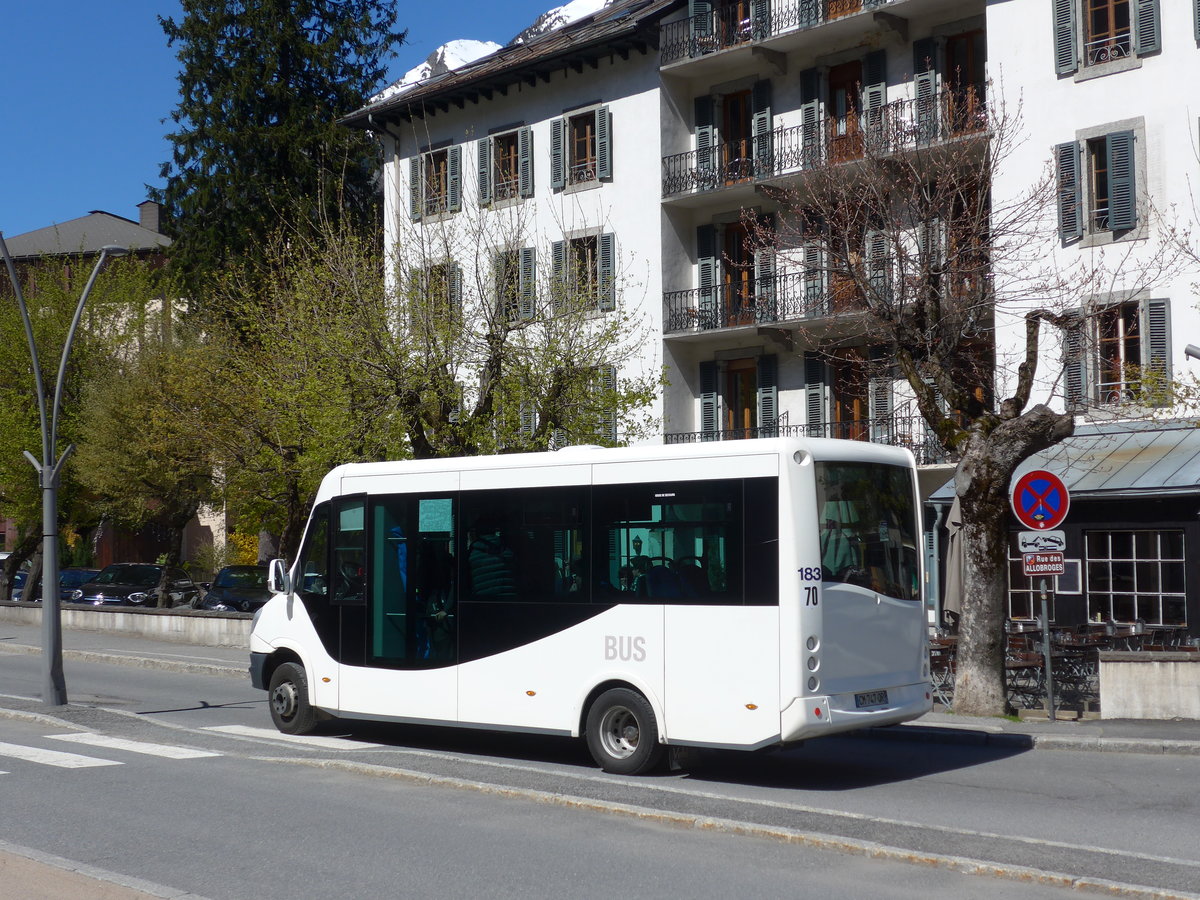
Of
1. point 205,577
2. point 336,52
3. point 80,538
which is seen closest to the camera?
point 336,52

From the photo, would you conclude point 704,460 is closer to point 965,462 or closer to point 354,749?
point 354,749

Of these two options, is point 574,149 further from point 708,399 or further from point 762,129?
point 708,399

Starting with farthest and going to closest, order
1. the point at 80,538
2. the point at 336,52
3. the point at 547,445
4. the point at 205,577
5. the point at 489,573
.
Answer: the point at 80,538 < the point at 205,577 < the point at 336,52 < the point at 547,445 < the point at 489,573

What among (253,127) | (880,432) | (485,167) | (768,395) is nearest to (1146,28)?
(880,432)

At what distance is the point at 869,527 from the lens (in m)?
11.3

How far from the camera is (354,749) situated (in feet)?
43.0

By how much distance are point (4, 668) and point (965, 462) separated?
18922 millimetres

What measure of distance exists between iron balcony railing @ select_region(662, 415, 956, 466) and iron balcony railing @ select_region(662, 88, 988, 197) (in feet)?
17.9

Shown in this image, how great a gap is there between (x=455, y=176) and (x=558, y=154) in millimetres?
3235

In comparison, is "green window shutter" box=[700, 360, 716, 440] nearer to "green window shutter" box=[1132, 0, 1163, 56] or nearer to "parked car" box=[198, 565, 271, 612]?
"green window shutter" box=[1132, 0, 1163, 56]

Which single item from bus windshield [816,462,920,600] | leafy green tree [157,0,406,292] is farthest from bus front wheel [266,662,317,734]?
leafy green tree [157,0,406,292]

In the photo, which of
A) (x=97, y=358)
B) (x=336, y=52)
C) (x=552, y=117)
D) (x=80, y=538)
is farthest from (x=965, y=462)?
(x=80, y=538)

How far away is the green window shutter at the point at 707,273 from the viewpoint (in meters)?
31.4

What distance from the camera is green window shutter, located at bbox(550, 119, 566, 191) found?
33688 millimetres
